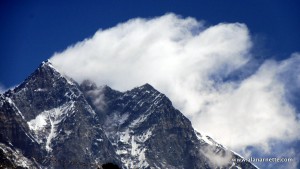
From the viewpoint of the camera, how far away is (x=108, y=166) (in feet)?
507
